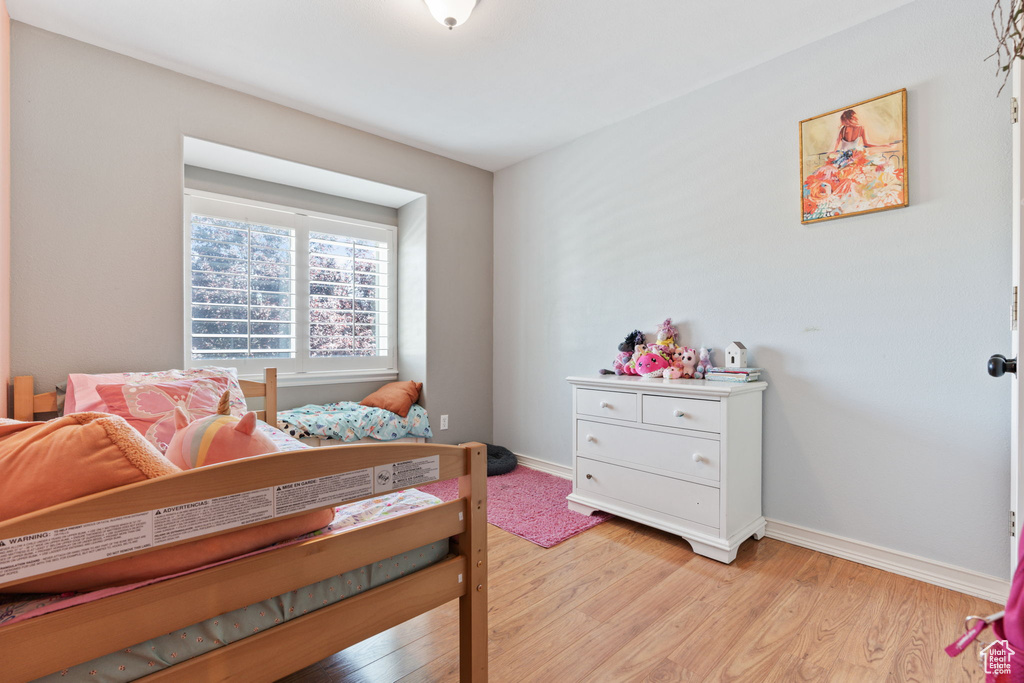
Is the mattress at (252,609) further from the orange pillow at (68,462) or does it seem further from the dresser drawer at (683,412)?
the dresser drawer at (683,412)

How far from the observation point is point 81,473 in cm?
76

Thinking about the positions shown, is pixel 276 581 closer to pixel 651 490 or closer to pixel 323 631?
pixel 323 631

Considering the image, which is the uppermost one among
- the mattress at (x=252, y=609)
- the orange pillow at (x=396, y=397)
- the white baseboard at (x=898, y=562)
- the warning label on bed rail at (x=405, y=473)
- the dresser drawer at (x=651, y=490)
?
the warning label on bed rail at (x=405, y=473)

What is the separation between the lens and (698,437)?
2146mm

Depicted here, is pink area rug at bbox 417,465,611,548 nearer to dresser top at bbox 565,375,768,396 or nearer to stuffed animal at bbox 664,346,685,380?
dresser top at bbox 565,375,768,396

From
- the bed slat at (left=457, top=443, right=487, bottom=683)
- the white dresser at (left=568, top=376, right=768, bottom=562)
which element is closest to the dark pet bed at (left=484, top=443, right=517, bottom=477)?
the white dresser at (left=568, top=376, right=768, bottom=562)

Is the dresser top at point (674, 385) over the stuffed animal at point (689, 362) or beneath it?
beneath

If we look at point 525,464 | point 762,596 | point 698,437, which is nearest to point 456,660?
point 762,596

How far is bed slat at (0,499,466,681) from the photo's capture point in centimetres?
72

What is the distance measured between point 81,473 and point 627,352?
2.52 metres

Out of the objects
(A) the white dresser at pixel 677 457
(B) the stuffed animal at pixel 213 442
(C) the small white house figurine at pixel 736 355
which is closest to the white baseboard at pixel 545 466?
(A) the white dresser at pixel 677 457

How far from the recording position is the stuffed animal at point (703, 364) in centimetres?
253

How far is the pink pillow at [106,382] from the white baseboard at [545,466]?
6.85ft

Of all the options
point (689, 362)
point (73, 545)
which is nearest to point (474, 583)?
point (73, 545)
